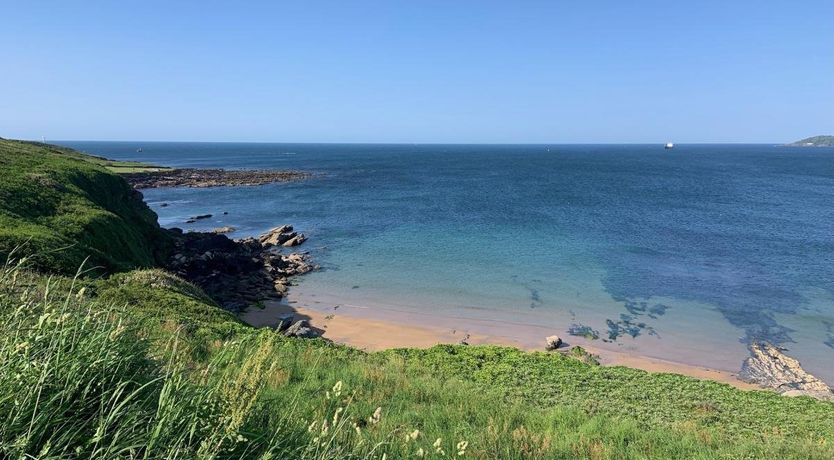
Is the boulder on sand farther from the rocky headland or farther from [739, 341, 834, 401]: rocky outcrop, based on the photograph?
the rocky headland

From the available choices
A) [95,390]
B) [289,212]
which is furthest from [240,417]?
[289,212]

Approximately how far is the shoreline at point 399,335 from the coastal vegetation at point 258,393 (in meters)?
2.91

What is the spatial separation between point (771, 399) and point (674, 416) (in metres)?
4.96

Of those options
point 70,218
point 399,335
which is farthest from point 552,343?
point 70,218

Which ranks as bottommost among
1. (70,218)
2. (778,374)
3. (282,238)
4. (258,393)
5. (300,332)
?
(778,374)

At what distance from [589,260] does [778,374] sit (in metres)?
17.7

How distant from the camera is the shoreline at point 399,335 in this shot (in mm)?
20062

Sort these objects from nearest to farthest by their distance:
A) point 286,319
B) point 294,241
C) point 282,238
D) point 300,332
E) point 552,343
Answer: point 300,332 → point 552,343 → point 286,319 → point 294,241 → point 282,238

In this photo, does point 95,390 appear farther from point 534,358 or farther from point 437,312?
point 437,312

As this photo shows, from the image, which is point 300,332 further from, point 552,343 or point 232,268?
point 232,268

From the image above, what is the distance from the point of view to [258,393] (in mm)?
4121

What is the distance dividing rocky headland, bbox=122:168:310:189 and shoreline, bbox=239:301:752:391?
6722 centimetres

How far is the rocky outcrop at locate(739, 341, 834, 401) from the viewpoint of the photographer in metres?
18.2

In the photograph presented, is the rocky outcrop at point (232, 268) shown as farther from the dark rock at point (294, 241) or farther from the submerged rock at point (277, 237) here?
the submerged rock at point (277, 237)
